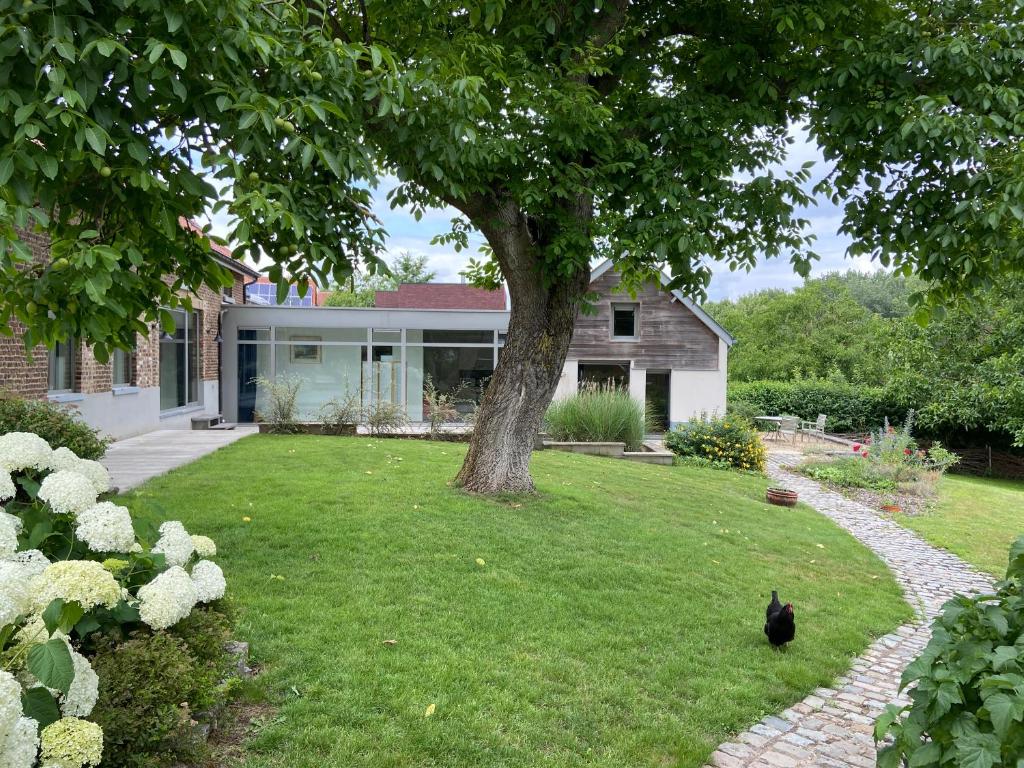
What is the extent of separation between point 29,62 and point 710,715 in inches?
174

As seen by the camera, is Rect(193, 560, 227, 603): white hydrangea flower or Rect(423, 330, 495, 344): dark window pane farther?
Rect(423, 330, 495, 344): dark window pane

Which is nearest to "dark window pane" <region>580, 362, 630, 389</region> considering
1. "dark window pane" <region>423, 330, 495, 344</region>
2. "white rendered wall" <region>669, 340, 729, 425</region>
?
"white rendered wall" <region>669, 340, 729, 425</region>

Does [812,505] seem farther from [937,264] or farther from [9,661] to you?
[9,661]

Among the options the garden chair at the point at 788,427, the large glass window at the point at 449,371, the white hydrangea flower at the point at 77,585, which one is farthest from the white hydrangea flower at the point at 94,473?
the garden chair at the point at 788,427

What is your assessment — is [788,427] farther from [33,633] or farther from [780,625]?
[33,633]

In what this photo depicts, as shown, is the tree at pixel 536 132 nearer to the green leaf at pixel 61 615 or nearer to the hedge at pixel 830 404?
the green leaf at pixel 61 615

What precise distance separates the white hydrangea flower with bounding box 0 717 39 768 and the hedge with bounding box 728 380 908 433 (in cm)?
2584

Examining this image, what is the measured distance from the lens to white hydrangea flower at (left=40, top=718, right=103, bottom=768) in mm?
1704

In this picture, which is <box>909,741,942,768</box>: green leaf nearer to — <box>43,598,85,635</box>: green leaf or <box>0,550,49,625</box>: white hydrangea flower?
<box>43,598,85,635</box>: green leaf

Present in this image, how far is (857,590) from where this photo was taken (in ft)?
21.7

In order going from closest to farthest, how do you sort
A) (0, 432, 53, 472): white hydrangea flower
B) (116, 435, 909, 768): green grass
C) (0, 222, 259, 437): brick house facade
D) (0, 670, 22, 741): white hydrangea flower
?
(0, 670, 22, 741): white hydrangea flower, (0, 432, 53, 472): white hydrangea flower, (116, 435, 909, 768): green grass, (0, 222, 259, 437): brick house facade

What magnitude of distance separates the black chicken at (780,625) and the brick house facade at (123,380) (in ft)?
25.8

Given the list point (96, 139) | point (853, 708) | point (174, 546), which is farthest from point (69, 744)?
point (853, 708)

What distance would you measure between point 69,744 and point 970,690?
2525mm
